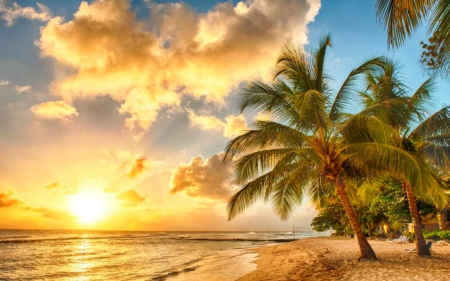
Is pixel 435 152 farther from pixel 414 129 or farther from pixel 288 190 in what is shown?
pixel 288 190

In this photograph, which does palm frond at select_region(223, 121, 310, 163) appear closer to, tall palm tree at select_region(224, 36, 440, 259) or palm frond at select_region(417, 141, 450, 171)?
tall palm tree at select_region(224, 36, 440, 259)

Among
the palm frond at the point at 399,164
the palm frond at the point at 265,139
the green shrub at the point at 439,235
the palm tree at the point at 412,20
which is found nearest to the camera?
the palm tree at the point at 412,20

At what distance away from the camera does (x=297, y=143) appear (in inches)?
403

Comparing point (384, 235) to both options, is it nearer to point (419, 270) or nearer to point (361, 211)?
point (361, 211)

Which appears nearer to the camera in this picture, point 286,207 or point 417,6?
point 417,6

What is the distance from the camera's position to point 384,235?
93.0ft

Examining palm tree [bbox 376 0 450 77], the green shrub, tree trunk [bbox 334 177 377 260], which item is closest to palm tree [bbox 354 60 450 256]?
tree trunk [bbox 334 177 377 260]

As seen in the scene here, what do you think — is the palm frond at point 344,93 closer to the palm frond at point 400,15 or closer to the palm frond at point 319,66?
the palm frond at point 319,66

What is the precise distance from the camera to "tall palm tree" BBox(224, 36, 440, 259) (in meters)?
9.45

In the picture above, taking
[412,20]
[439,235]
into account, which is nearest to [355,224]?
[412,20]

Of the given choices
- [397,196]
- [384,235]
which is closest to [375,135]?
[397,196]

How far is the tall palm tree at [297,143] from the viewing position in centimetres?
945

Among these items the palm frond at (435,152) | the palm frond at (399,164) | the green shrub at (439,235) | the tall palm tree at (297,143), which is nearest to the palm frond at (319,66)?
the tall palm tree at (297,143)

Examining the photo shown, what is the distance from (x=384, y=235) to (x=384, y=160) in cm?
2379
